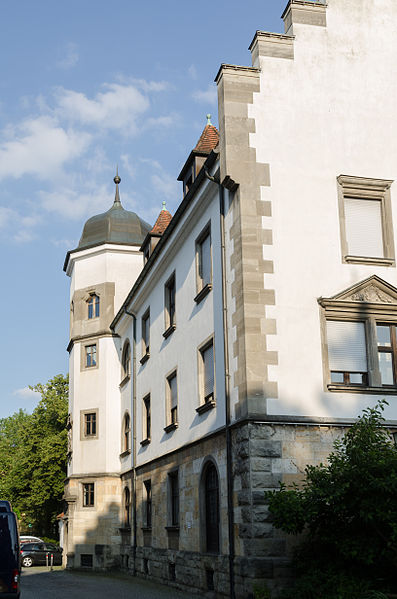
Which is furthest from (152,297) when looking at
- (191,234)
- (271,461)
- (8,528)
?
(8,528)

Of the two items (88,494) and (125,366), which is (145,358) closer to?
(125,366)

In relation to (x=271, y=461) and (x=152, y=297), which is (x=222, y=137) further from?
(x=152, y=297)

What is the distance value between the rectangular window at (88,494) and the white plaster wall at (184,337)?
20.2 ft

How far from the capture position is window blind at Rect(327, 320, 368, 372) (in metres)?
15.9

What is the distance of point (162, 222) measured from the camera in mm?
30781

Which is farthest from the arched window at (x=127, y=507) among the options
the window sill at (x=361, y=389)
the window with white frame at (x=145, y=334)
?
the window sill at (x=361, y=389)

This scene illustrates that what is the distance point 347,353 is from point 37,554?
2661cm

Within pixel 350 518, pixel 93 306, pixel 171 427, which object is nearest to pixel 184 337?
pixel 171 427

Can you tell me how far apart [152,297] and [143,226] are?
11.6 metres

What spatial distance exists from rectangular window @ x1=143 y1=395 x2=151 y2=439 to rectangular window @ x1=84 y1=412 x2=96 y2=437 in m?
7.18

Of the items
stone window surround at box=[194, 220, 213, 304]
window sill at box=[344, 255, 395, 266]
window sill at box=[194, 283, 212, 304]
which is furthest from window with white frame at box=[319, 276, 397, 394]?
stone window surround at box=[194, 220, 213, 304]

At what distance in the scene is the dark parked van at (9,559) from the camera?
1244 centimetres

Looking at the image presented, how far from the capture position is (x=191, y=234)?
2062 cm

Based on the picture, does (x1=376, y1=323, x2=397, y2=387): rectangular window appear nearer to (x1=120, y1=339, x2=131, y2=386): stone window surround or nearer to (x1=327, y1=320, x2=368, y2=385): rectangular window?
(x1=327, y1=320, x2=368, y2=385): rectangular window
